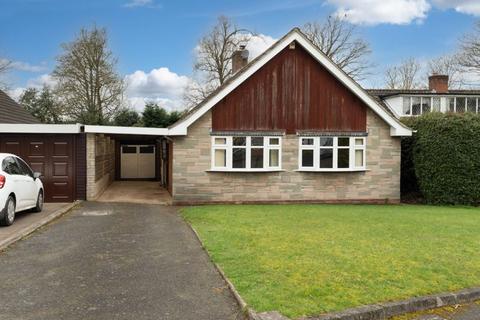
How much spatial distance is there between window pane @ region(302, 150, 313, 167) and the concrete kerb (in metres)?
7.91

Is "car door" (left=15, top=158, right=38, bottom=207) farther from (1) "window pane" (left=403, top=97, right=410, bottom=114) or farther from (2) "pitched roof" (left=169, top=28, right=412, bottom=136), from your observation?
(1) "window pane" (left=403, top=97, right=410, bottom=114)

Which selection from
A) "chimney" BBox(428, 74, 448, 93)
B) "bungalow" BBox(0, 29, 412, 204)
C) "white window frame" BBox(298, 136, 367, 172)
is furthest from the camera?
"chimney" BBox(428, 74, 448, 93)

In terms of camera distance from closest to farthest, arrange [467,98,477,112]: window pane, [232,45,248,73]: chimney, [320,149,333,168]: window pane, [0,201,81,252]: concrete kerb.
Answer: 1. [0,201,81,252]: concrete kerb
2. [320,149,333,168]: window pane
3. [232,45,248,73]: chimney
4. [467,98,477,112]: window pane

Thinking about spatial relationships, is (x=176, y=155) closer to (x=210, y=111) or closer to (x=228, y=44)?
(x=210, y=111)

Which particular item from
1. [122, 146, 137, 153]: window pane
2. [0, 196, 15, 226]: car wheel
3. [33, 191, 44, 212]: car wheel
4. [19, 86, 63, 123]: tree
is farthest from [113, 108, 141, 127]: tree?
[0, 196, 15, 226]: car wheel

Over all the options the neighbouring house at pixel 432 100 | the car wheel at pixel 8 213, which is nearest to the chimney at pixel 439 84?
the neighbouring house at pixel 432 100

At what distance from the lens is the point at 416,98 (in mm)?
Result: 29062

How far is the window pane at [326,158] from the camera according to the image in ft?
53.3

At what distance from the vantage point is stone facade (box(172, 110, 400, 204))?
50.3ft

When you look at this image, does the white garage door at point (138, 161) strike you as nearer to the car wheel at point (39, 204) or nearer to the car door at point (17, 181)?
the car wheel at point (39, 204)

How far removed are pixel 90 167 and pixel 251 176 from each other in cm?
556

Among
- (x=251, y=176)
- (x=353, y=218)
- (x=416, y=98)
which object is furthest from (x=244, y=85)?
(x=416, y=98)

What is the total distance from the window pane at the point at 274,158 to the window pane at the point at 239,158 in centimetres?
95

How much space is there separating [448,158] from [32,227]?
13741 millimetres
